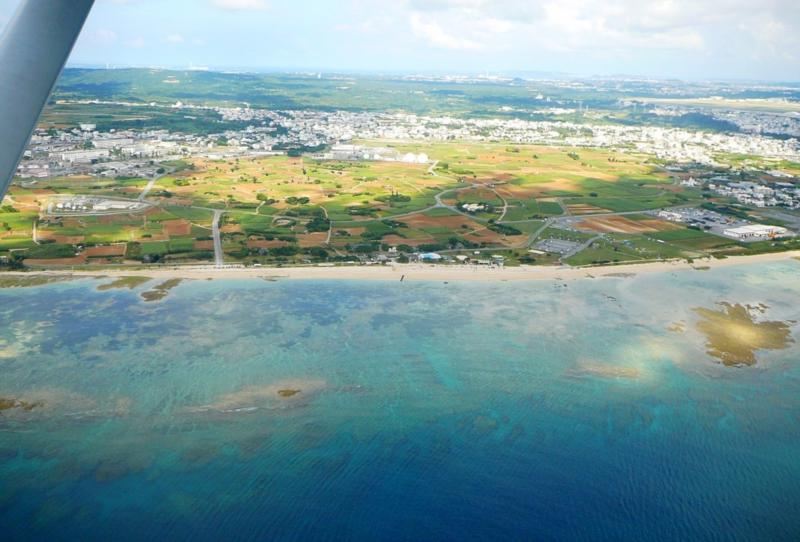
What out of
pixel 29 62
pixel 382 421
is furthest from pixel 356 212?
pixel 29 62

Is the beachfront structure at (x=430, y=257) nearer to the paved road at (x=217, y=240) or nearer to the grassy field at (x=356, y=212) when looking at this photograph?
the grassy field at (x=356, y=212)

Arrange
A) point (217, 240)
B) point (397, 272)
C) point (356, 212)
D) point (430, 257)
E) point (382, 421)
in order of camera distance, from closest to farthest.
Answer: point (382, 421) → point (397, 272) → point (430, 257) → point (217, 240) → point (356, 212)

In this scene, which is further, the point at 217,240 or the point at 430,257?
the point at 217,240

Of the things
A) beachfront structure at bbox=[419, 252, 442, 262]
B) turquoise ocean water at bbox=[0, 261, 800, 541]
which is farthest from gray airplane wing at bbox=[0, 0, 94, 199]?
beachfront structure at bbox=[419, 252, 442, 262]

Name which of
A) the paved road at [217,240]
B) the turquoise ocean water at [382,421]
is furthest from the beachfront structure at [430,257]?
the paved road at [217,240]

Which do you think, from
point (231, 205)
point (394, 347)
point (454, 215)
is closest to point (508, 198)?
point (454, 215)

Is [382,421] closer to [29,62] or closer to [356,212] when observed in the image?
[29,62]

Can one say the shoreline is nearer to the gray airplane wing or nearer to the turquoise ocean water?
the turquoise ocean water

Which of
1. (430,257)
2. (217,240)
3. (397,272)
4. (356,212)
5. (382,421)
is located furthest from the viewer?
(356,212)
